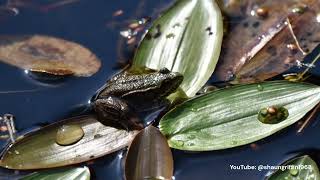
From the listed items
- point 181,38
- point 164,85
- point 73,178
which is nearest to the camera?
point 73,178

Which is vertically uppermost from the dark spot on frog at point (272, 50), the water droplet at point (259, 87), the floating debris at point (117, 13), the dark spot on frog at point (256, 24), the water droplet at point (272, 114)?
the floating debris at point (117, 13)

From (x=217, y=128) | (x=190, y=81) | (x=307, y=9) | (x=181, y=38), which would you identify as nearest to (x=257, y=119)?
(x=217, y=128)

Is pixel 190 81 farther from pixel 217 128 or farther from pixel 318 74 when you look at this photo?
pixel 318 74

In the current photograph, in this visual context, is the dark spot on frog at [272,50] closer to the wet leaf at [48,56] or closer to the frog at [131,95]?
the frog at [131,95]

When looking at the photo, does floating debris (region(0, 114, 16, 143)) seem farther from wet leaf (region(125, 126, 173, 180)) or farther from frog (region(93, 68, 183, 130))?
wet leaf (region(125, 126, 173, 180))

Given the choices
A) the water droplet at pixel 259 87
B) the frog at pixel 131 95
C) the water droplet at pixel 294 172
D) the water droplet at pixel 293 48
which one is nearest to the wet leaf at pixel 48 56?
the frog at pixel 131 95

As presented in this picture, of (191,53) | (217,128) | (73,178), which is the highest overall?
(191,53)
